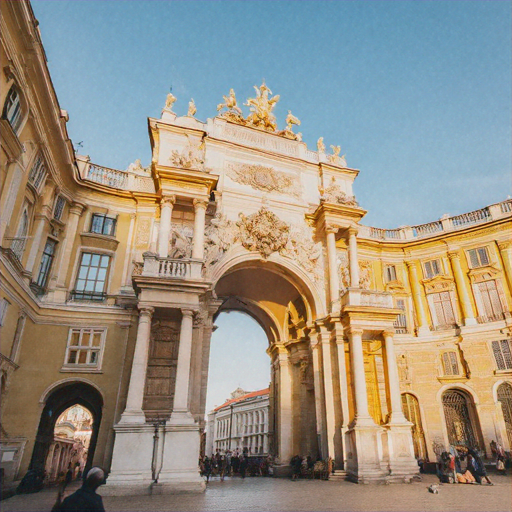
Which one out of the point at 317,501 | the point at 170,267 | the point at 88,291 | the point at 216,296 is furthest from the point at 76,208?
the point at 317,501

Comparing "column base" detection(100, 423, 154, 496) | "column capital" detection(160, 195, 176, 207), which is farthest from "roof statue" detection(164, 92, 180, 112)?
"column base" detection(100, 423, 154, 496)

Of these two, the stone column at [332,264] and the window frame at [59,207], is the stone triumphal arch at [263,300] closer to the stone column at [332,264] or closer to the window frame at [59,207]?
the stone column at [332,264]

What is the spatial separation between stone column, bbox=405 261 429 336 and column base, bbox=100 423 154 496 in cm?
1736

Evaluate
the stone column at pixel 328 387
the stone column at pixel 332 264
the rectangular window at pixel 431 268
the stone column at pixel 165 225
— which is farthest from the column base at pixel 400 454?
the stone column at pixel 165 225

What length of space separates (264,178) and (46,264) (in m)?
11.6

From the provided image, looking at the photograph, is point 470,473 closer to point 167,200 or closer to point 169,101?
point 167,200

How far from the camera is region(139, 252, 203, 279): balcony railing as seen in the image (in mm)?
16000

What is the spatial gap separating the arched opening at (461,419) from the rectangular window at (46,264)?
21682 mm

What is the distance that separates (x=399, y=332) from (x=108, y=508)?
1941 cm

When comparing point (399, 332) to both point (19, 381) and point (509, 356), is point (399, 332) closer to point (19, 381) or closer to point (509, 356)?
point (509, 356)

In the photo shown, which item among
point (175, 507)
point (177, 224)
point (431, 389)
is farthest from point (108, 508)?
point (431, 389)

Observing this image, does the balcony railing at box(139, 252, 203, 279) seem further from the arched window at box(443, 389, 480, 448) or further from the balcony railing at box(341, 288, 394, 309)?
the arched window at box(443, 389, 480, 448)

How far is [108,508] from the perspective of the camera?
933 centimetres

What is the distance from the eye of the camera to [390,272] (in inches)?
1021
